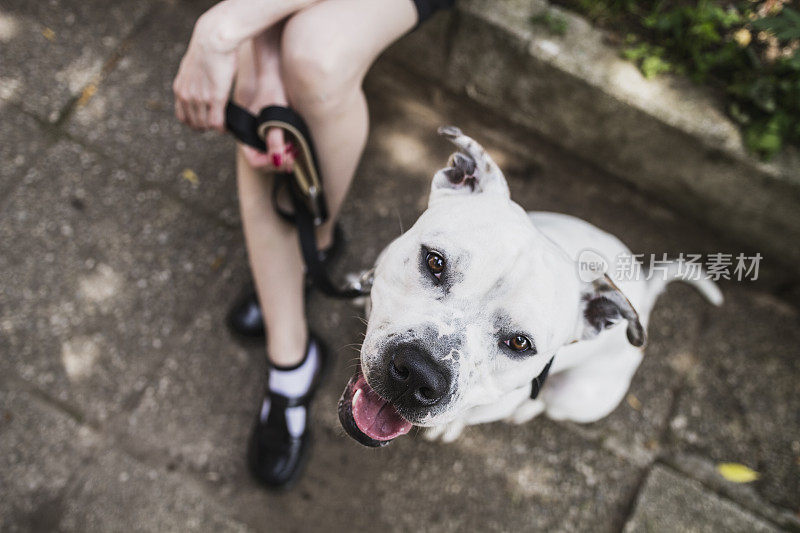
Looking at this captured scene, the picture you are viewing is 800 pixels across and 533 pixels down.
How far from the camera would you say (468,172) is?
6.91ft

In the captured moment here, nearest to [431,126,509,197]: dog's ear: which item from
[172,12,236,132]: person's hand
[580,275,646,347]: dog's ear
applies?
[580,275,646,347]: dog's ear

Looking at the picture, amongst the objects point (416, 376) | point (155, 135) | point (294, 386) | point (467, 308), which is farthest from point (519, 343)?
point (155, 135)

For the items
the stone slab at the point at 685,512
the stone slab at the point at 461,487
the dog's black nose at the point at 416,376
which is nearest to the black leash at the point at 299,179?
the dog's black nose at the point at 416,376

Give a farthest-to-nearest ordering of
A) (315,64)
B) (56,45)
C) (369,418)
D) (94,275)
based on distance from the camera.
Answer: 1. (56,45)
2. (94,275)
3. (315,64)
4. (369,418)

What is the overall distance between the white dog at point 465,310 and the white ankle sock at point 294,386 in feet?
3.08

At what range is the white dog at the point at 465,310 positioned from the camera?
1851mm

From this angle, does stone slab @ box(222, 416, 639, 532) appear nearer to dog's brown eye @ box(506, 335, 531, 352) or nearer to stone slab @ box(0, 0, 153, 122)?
dog's brown eye @ box(506, 335, 531, 352)

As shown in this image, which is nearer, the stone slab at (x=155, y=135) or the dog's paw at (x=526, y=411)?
A: the dog's paw at (x=526, y=411)

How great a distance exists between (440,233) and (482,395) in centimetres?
59

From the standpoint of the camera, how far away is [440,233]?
192cm

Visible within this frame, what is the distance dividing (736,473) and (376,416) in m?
2.41

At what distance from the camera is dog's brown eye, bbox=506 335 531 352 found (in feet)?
6.29

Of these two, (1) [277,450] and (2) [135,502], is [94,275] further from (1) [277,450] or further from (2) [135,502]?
(1) [277,450]

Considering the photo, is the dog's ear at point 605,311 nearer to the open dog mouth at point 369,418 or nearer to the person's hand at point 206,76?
the open dog mouth at point 369,418
